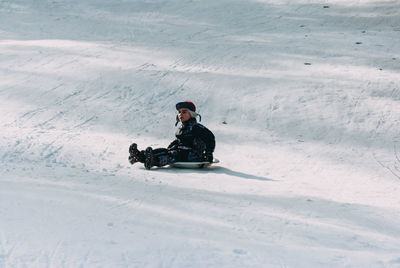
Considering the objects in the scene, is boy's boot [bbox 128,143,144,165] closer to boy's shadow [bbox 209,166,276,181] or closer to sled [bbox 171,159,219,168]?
sled [bbox 171,159,219,168]

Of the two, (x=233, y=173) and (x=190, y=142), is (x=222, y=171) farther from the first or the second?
(x=190, y=142)

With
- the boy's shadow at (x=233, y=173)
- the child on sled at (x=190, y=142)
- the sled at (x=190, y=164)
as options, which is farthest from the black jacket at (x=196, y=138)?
the boy's shadow at (x=233, y=173)

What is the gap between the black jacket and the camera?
283 inches

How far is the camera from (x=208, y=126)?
367 inches

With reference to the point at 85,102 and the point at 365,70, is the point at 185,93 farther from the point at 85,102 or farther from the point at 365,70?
the point at 365,70

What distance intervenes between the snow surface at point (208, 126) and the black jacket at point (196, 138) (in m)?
0.36

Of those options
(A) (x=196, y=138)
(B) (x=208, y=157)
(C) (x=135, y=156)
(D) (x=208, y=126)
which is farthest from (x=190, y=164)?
(D) (x=208, y=126)

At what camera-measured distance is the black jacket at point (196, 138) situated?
283 inches

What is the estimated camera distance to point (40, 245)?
11.8ft

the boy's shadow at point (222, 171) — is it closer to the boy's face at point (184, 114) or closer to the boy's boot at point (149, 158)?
the boy's boot at point (149, 158)

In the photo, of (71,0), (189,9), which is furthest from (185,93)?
(71,0)

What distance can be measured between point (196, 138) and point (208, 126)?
213cm

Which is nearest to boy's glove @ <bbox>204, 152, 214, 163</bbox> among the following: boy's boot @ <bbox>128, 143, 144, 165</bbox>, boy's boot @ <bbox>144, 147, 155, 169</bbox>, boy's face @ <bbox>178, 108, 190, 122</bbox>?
boy's face @ <bbox>178, 108, 190, 122</bbox>

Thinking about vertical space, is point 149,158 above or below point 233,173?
above
